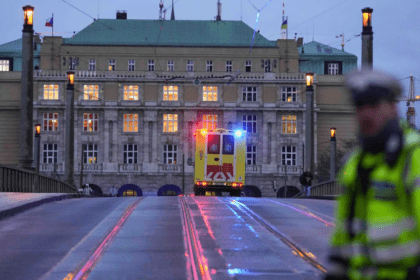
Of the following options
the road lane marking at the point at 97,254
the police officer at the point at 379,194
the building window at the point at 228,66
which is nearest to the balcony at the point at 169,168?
the building window at the point at 228,66

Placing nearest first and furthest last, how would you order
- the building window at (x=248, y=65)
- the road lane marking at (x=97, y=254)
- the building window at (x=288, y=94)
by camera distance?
the road lane marking at (x=97, y=254) → the building window at (x=288, y=94) → the building window at (x=248, y=65)

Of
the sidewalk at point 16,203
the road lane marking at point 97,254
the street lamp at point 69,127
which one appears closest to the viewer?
the road lane marking at point 97,254

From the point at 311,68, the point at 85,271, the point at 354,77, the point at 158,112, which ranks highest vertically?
the point at 311,68

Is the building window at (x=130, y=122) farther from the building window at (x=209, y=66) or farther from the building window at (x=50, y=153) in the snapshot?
the building window at (x=209, y=66)

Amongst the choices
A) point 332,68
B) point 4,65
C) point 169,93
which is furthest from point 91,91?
point 332,68

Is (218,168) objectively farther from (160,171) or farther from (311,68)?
(311,68)

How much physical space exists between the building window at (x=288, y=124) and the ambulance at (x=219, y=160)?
42232 mm

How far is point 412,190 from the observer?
3086 millimetres

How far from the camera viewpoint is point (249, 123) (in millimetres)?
81812

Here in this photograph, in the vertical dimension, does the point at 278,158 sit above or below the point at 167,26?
below

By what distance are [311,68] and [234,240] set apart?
7566 centimetres

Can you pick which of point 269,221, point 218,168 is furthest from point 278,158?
point 269,221

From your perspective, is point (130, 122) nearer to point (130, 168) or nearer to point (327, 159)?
point (130, 168)

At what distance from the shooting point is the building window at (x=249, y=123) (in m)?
81.5
